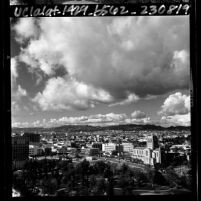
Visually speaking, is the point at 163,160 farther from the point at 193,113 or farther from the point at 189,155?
the point at 193,113

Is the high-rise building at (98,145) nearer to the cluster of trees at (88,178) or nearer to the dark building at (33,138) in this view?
the cluster of trees at (88,178)

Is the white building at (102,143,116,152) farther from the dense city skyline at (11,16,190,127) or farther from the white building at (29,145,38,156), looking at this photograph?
the white building at (29,145,38,156)

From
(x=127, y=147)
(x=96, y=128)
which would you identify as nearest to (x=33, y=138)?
(x=96, y=128)

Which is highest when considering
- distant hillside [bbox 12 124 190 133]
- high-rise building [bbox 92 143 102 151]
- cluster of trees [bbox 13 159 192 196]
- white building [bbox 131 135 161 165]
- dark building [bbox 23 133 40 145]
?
distant hillside [bbox 12 124 190 133]

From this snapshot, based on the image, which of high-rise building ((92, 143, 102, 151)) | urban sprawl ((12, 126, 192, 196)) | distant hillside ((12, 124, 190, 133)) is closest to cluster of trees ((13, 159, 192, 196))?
urban sprawl ((12, 126, 192, 196))

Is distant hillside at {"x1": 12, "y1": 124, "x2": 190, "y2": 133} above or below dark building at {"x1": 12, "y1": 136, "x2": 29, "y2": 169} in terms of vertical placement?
above

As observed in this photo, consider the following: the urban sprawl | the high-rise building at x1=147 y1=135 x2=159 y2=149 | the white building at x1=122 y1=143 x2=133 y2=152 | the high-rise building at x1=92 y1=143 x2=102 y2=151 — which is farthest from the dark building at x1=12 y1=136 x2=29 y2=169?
the high-rise building at x1=147 y1=135 x2=159 y2=149
